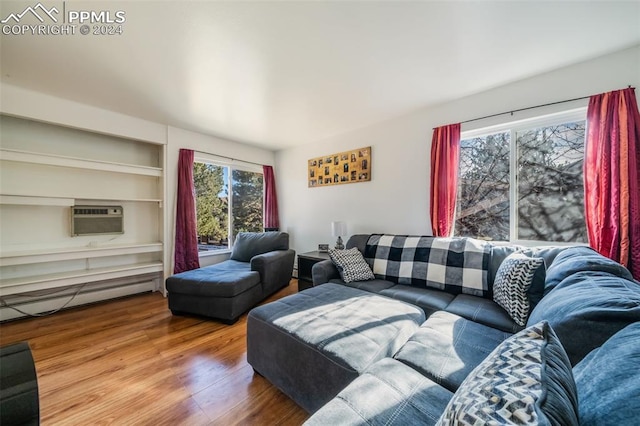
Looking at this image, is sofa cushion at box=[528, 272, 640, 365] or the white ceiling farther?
the white ceiling

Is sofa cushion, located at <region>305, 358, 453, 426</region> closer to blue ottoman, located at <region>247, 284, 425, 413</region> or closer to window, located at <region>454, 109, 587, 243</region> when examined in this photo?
blue ottoman, located at <region>247, 284, 425, 413</region>

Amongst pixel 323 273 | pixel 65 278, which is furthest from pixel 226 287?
pixel 65 278

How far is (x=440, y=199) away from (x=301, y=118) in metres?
1.90

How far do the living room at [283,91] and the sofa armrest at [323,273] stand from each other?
3.13 feet

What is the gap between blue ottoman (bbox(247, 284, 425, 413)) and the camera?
1.09 m

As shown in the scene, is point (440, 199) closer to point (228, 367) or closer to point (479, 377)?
point (479, 377)

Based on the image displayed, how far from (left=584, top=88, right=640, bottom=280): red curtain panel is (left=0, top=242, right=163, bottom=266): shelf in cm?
445

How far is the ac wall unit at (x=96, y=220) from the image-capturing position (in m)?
2.57

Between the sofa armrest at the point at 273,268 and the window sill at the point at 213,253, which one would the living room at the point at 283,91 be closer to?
the window sill at the point at 213,253

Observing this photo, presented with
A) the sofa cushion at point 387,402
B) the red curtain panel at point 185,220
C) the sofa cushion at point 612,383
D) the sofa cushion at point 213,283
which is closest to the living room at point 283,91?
the red curtain panel at point 185,220

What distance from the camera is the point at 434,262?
208 cm

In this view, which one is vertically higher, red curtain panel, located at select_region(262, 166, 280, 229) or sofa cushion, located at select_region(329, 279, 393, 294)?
red curtain panel, located at select_region(262, 166, 280, 229)

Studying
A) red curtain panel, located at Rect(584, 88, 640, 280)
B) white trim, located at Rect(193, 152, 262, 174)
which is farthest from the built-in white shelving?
red curtain panel, located at Rect(584, 88, 640, 280)

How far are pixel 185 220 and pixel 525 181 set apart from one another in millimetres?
3942
